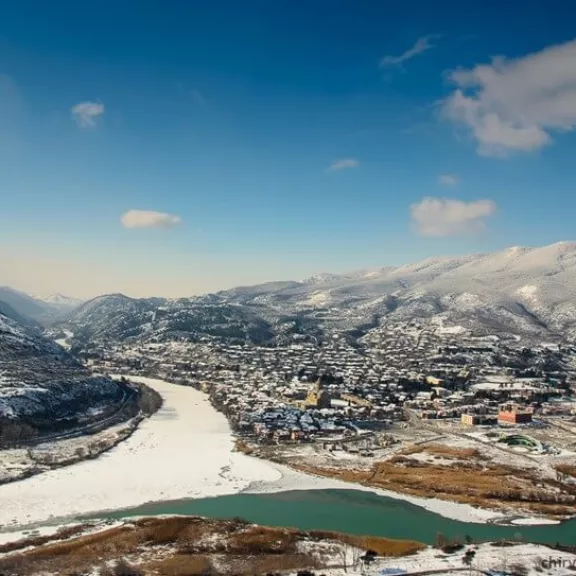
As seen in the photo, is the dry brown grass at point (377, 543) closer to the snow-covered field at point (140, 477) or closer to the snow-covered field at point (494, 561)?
the snow-covered field at point (494, 561)

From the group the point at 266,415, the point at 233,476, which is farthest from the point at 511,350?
the point at 233,476

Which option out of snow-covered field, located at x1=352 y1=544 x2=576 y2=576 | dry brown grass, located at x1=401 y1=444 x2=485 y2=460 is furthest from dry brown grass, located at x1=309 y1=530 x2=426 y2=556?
dry brown grass, located at x1=401 y1=444 x2=485 y2=460

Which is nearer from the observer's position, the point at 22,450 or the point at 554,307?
the point at 22,450

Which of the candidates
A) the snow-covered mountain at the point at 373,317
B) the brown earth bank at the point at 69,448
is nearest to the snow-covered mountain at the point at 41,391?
the brown earth bank at the point at 69,448

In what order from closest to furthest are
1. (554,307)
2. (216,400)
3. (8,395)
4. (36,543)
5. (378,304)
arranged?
(36,543) < (8,395) < (216,400) < (554,307) < (378,304)

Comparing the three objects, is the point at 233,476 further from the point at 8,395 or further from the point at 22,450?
the point at 8,395

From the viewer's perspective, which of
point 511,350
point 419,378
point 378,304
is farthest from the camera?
point 378,304
